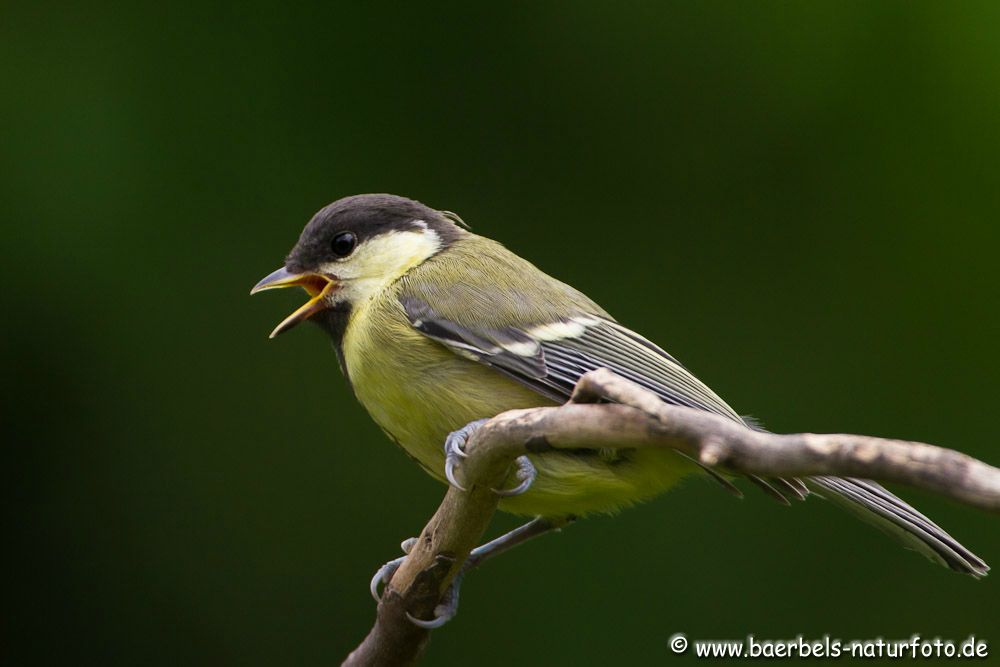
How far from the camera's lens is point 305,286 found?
2.43 meters

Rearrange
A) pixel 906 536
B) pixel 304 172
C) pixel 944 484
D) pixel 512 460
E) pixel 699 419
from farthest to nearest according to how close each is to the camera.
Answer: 1. pixel 304 172
2. pixel 906 536
3. pixel 512 460
4. pixel 699 419
5. pixel 944 484

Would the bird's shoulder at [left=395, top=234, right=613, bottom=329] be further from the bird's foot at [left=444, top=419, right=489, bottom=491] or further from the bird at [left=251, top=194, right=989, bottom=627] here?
the bird's foot at [left=444, top=419, right=489, bottom=491]

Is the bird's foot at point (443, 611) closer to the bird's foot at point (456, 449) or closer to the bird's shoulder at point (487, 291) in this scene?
the bird's foot at point (456, 449)

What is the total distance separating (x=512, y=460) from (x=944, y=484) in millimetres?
723

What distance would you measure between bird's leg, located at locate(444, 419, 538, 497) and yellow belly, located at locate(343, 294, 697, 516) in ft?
0.42

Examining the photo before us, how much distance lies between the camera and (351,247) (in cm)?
240

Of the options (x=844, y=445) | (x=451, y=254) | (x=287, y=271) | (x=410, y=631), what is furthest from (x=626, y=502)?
(x=844, y=445)

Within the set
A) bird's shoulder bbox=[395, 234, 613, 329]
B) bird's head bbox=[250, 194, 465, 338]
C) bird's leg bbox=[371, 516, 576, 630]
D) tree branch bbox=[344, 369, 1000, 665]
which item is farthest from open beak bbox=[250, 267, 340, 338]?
→ tree branch bbox=[344, 369, 1000, 665]

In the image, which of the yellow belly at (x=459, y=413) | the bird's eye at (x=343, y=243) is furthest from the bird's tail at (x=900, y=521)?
the bird's eye at (x=343, y=243)

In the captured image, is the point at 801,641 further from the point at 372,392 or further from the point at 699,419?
the point at 699,419

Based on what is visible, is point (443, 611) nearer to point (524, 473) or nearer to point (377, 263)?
point (524, 473)

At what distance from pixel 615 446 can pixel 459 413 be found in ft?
2.33

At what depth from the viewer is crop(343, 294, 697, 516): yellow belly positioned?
1966mm

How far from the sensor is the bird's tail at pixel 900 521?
1841 millimetres
